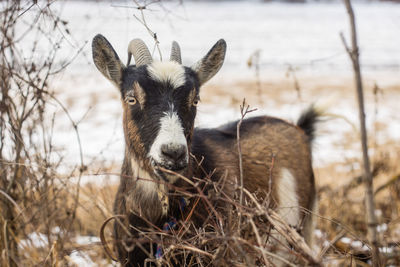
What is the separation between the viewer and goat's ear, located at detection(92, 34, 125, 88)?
3178 millimetres

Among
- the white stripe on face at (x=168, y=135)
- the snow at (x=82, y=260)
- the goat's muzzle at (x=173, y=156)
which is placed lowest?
the snow at (x=82, y=260)

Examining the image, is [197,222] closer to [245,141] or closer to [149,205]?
[149,205]

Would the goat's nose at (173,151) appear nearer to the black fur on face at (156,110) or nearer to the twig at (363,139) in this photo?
the black fur on face at (156,110)

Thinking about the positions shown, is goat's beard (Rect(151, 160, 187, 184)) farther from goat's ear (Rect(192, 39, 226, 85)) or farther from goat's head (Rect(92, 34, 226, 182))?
goat's ear (Rect(192, 39, 226, 85))

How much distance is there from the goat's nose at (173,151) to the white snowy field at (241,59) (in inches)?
35.4

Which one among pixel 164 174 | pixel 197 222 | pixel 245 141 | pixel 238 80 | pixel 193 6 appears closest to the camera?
pixel 164 174

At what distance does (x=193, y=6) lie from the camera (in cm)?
4053

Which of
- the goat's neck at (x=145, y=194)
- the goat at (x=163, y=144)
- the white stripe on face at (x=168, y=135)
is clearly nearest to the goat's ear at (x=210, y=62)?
the goat at (x=163, y=144)

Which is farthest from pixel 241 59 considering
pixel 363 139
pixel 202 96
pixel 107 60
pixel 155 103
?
pixel 363 139

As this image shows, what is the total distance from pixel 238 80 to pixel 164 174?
13.3m

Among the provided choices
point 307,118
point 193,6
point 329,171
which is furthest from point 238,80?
point 193,6

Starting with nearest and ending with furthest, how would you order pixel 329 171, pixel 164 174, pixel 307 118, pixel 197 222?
pixel 164 174 → pixel 197 222 → pixel 307 118 → pixel 329 171

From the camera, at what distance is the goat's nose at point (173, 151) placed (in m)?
2.61

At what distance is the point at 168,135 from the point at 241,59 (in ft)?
56.9
